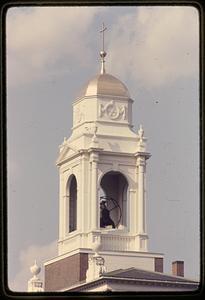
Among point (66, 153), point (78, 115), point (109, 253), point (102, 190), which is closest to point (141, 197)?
point (102, 190)

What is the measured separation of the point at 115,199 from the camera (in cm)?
1773

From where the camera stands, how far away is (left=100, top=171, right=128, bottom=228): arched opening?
58.4 feet

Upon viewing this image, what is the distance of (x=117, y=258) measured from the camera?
19.0 metres

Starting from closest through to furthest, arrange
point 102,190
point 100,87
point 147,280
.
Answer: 1. point 147,280
2. point 100,87
3. point 102,190

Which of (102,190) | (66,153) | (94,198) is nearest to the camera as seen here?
(94,198)

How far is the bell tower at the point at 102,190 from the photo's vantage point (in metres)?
18.6

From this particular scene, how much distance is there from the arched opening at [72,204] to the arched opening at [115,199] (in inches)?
17.6

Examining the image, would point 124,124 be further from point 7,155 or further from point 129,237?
point 7,155

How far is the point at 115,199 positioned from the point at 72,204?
5.77ft

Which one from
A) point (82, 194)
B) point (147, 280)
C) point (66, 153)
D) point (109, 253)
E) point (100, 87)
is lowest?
point (147, 280)

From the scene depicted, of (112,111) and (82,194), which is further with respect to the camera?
(82,194)

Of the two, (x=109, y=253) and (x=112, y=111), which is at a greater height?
(x=112, y=111)

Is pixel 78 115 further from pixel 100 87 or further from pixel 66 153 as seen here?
pixel 66 153

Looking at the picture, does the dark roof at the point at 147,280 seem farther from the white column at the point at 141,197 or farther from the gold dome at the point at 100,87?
the gold dome at the point at 100,87
